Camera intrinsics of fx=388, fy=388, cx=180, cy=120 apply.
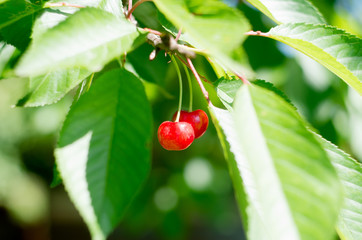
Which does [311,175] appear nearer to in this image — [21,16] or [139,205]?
[21,16]

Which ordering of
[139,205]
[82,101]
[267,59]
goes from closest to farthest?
[82,101] < [267,59] < [139,205]

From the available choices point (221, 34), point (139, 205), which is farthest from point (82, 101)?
point (139, 205)

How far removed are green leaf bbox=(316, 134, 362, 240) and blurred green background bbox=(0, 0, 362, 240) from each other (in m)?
0.32

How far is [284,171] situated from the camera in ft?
1.53

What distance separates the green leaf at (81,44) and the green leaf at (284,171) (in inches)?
7.1

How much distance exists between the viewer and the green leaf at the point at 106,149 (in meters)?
0.47

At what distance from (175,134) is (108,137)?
0.21 metres

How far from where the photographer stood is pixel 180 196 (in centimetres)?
246

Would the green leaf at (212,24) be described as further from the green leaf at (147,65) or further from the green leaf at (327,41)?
the green leaf at (147,65)

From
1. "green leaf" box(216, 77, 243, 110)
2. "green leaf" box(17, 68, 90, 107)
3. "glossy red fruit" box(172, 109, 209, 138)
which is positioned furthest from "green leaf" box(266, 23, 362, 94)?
"green leaf" box(17, 68, 90, 107)

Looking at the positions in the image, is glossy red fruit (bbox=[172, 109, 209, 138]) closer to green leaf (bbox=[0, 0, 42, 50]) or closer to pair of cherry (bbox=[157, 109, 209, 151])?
pair of cherry (bbox=[157, 109, 209, 151])

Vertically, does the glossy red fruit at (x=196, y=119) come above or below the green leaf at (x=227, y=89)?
below

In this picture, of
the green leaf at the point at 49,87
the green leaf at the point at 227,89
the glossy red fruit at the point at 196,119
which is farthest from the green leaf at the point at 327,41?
→ the green leaf at the point at 49,87

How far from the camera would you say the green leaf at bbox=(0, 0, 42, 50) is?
27.2 inches
